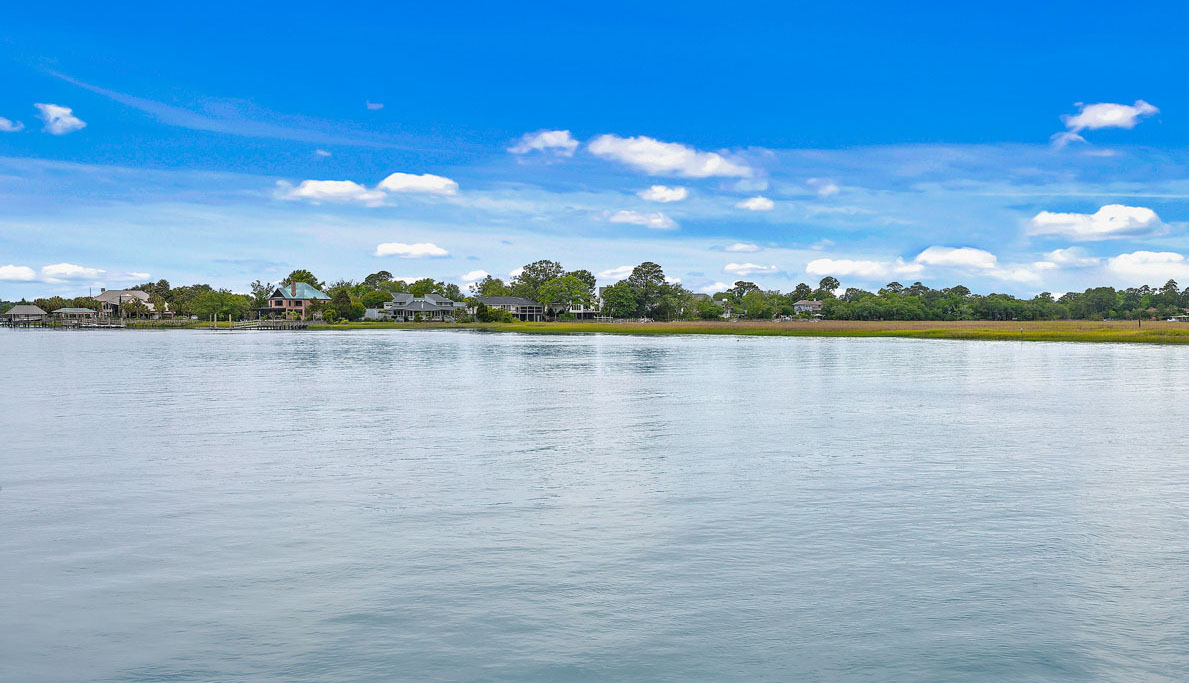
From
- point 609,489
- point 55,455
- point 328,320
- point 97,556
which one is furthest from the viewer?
point 328,320

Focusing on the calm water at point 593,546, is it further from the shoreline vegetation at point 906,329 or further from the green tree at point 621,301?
the green tree at point 621,301

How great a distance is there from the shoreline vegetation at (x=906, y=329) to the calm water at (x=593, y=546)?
78.6 meters

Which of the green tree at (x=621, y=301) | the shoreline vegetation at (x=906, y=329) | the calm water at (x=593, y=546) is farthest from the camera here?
the green tree at (x=621, y=301)

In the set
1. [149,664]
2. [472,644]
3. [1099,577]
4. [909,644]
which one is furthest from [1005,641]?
[149,664]

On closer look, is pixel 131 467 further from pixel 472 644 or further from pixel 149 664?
pixel 472 644

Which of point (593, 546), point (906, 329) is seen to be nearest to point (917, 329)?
point (906, 329)

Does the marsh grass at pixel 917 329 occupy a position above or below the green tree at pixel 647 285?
below

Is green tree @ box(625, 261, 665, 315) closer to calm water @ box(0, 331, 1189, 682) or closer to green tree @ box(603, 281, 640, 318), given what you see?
green tree @ box(603, 281, 640, 318)

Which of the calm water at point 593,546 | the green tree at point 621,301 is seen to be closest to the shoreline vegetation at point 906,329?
the green tree at point 621,301

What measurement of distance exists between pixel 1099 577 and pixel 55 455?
75.0ft

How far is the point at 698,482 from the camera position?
17797 millimetres

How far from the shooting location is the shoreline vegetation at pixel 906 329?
322 feet

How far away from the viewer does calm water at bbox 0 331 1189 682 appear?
8.95 meters

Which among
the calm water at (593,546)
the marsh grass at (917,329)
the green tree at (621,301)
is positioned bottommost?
the calm water at (593,546)
